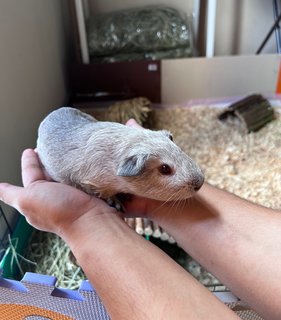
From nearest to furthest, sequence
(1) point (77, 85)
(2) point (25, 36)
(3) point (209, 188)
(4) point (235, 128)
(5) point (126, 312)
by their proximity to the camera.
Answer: (5) point (126, 312) → (3) point (209, 188) → (2) point (25, 36) → (4) point (235, 128) → (1) point (77, 85)

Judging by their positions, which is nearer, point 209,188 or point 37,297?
point 37,297

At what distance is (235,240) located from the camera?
93cm

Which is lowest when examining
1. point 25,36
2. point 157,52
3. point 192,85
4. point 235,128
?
point 235,128

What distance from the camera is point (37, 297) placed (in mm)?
938

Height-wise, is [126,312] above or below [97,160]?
below

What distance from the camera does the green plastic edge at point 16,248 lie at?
4.52ft

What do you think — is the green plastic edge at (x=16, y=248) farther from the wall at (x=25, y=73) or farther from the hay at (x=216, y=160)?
the wall at (x=25, y=73)

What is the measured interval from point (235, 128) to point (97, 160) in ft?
4.46

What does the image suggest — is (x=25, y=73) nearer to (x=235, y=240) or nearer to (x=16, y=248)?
(x=16, y=248)

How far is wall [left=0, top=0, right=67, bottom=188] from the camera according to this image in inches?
58.5

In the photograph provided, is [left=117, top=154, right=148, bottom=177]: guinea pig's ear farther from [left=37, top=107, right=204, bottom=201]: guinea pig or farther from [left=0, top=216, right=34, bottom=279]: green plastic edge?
[left=0, top=216, right=34, bottom=279]: green plastic edge

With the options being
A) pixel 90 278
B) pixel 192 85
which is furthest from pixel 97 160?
pixel 192 85

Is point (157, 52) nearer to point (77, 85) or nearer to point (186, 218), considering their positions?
point (77, 85)

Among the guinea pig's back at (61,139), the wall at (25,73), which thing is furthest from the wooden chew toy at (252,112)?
the guinea pig's back at (61,139)
